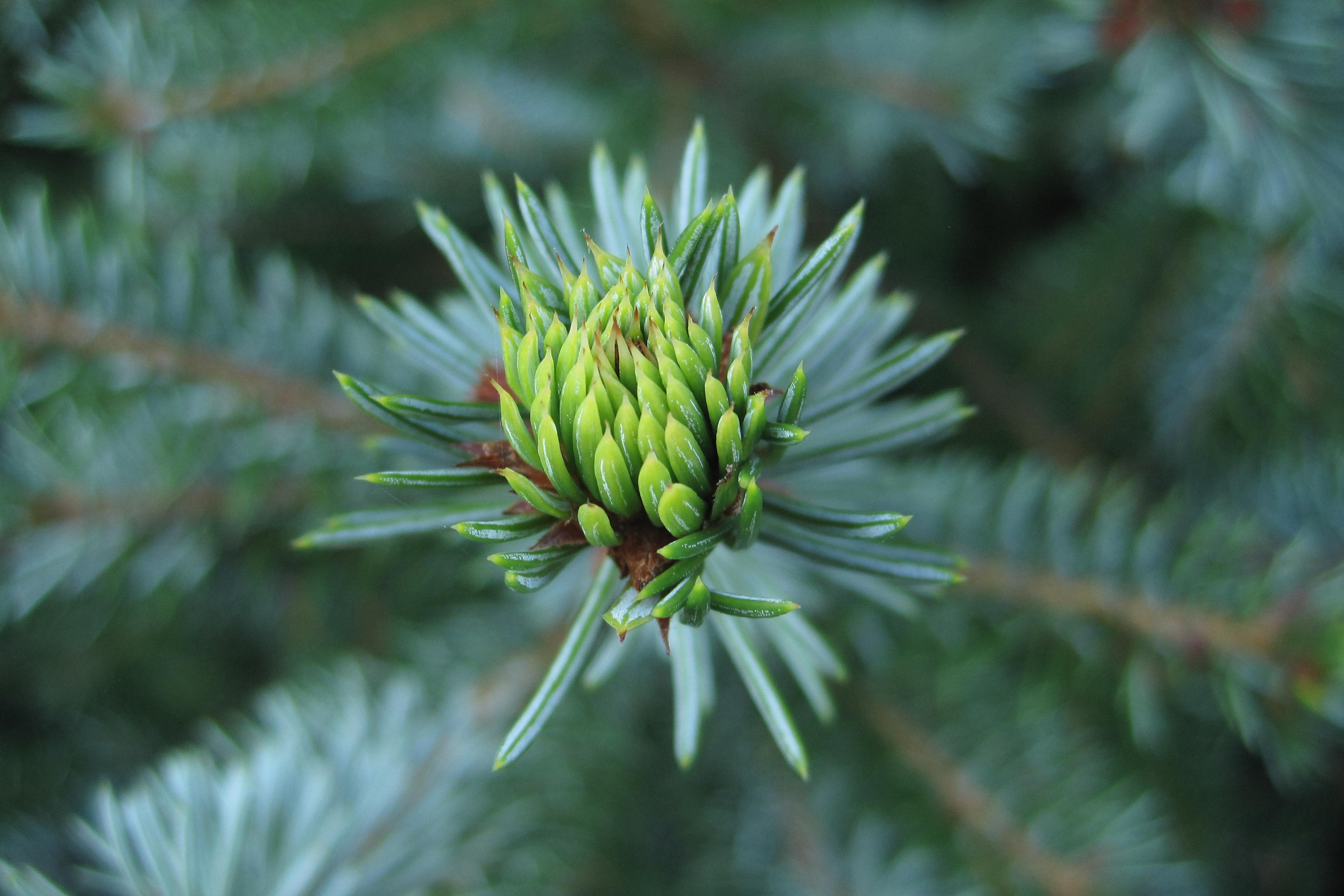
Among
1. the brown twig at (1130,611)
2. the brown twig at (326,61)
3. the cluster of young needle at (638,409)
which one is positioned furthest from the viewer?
the brown twig at (326,61)

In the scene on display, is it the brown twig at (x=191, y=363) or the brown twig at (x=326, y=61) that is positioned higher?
the brown twig at (x=326, y=61)

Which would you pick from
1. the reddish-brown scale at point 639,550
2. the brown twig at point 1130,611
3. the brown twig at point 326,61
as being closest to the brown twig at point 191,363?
the brown twig at point 326,61

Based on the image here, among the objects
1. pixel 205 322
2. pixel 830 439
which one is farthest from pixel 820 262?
pixel 205 322

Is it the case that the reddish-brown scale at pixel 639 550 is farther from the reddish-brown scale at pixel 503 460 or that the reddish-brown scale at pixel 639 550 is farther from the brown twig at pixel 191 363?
the brown twig at pixel 191 363

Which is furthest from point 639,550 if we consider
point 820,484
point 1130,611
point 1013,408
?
point 1013,408

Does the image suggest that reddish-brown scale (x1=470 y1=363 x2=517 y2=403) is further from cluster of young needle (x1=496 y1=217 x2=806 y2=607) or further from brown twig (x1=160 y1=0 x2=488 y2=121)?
brown twig (x1=160 y1=0 x2=488 y2=121)
